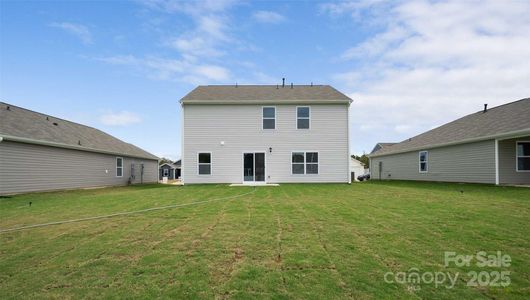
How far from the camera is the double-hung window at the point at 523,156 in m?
15.6

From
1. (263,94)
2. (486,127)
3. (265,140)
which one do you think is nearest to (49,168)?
(265,140)

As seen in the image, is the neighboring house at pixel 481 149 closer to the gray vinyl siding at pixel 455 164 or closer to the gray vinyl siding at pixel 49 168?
the gray vinyl siding at pixel 455 164

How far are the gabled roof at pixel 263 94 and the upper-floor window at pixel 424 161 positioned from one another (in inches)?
325

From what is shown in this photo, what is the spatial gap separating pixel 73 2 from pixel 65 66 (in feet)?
18.0

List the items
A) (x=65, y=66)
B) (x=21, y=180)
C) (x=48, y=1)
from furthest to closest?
1. (x=65, y=66)
2. (x=21, y=180)
3. (x=48, y=1)

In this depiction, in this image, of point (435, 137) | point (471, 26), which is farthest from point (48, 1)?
point (435, 137)

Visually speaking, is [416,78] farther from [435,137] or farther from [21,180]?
[21,180]

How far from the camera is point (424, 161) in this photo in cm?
2202

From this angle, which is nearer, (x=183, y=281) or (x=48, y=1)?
(x=183, y=281)

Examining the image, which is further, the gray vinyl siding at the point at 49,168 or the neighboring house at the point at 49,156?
the neighboring house at the point at 49,156

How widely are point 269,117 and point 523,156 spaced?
13798 mm

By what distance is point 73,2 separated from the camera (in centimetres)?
1173

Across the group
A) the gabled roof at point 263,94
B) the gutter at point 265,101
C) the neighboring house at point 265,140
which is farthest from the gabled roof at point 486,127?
the gabled roof at point 263,94

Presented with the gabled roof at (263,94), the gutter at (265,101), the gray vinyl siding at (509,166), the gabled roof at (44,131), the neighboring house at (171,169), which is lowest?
the neighboring house at (171,169)
